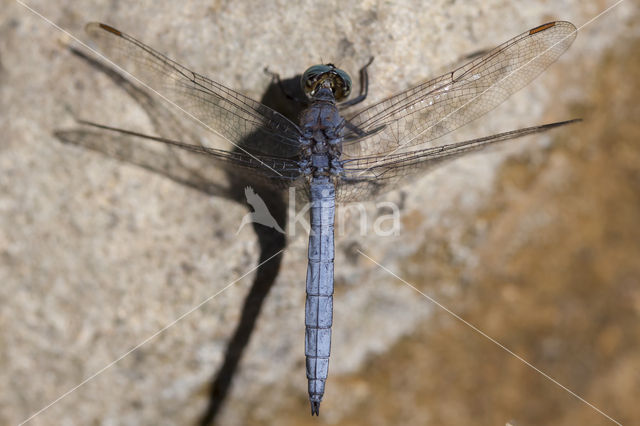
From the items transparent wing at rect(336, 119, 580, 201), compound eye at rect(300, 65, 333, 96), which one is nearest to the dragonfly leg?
compound eye at rect(300, 65, 333, 96)

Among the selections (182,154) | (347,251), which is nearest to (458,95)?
(347,251)

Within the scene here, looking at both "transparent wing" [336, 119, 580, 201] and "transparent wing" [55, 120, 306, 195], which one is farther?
"transparent wing" [55, 120, 306, 195]

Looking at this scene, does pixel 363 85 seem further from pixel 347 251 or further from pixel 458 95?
pixel 347 251

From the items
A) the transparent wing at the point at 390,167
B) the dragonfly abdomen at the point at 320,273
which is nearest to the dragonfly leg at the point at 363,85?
the transparent wing at the point at 390,167

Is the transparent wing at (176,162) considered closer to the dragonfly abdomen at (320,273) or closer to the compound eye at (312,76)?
the dragonfly abdomen at (320,273)

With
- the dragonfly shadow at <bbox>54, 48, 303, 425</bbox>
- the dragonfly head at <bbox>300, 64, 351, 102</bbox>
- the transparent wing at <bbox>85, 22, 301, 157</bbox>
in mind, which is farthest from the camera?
the dragonfly shadow at <bbox>54, 48, 303, 425</bbox>

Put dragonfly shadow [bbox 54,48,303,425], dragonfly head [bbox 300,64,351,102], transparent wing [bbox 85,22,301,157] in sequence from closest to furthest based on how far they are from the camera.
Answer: transparent wing [bbox 85,22,301,157] < dragonfly head [bbox 300,64,351,102] < dragonfly shadow [bbox 54,48,303,425]

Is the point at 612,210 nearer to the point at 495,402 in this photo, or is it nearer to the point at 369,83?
the point at 495,402

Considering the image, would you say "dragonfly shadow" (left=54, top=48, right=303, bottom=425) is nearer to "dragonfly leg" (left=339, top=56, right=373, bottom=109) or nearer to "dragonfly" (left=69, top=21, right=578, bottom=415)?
"dragonfly" (left=69, top=21, right=578, bottom=415)
